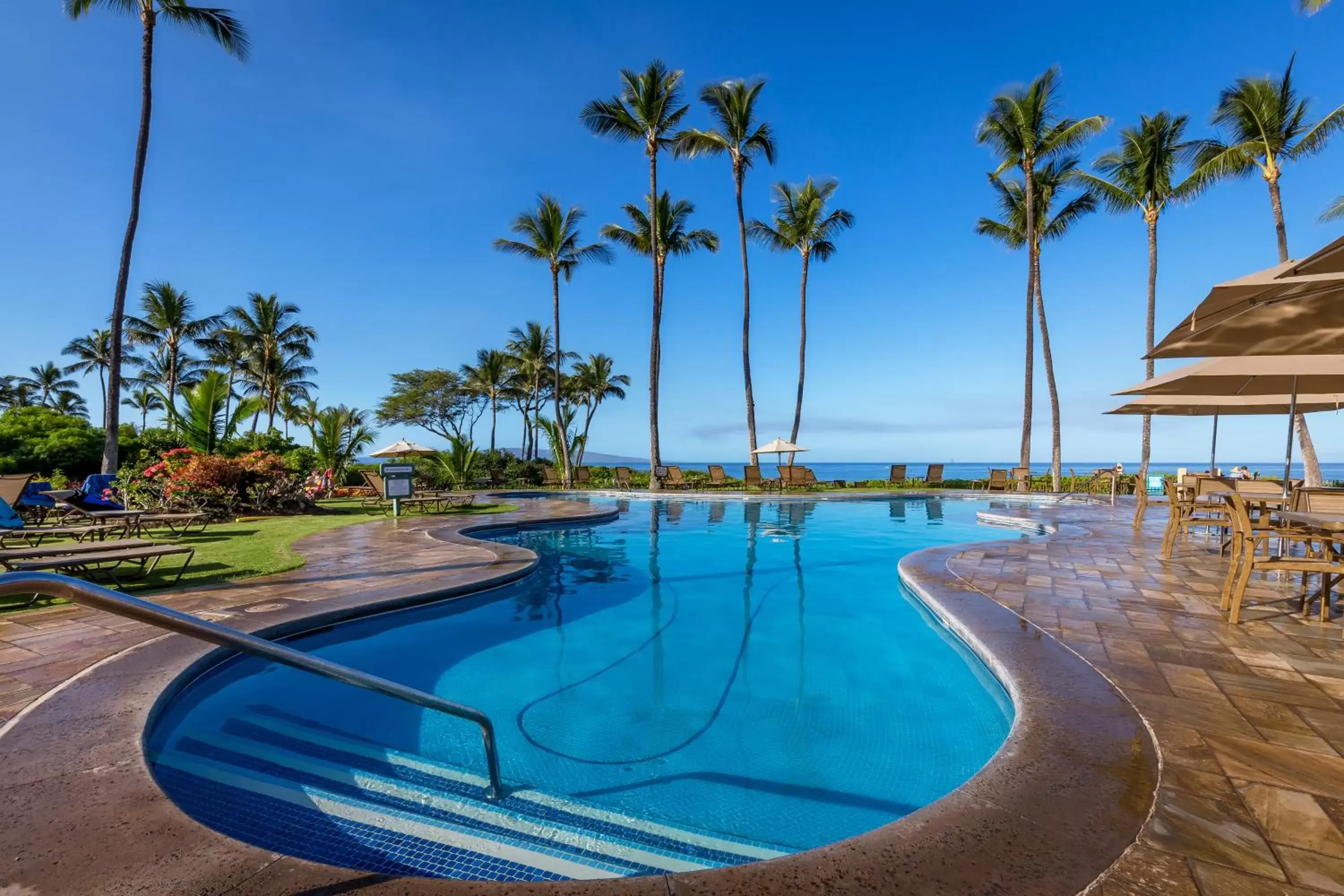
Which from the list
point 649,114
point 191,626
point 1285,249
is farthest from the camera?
point 649,114

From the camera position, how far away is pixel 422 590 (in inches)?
208

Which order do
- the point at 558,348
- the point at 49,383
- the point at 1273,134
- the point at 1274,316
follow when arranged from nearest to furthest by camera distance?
the point at 1274,316 < the point at 1273,134 < the point at 558,348 < the point at 49,383

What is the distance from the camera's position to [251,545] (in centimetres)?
826

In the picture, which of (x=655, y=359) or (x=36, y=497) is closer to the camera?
Result: (x=36, y=497)

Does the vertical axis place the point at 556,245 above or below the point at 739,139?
below

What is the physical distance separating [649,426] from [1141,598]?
54.4 feet

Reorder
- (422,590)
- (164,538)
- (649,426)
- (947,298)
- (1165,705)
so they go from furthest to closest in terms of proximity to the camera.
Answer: (947,298) → (649,426) → (164,538) → (422,590) → (1165,705)

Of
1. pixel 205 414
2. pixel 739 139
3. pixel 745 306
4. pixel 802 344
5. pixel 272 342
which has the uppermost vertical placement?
pixel 739 139

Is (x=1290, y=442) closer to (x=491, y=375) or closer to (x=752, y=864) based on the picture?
(x=752, y=864)

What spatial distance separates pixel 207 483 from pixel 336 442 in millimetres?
6633

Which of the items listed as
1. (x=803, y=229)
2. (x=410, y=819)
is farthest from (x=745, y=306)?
(x=410, y=819)

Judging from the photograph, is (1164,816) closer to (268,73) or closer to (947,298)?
(268,73)

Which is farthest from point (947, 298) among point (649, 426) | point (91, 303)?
point (91, 303)

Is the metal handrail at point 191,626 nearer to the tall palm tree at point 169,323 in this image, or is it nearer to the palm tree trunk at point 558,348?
the palm tree trunk at point 558,348
